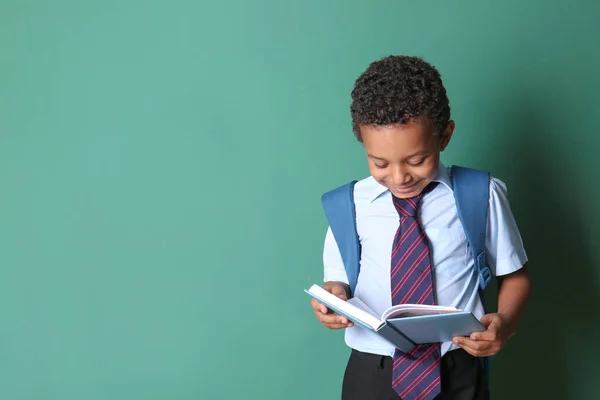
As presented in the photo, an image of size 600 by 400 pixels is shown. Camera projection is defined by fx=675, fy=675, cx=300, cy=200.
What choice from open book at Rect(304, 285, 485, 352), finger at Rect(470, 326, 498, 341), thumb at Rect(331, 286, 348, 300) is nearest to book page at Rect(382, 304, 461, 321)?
open book at Rect(304, 285, 485, 352)

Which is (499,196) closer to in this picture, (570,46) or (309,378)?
(570,46)

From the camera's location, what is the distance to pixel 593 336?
1.90m

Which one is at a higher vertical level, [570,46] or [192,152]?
[570,46]

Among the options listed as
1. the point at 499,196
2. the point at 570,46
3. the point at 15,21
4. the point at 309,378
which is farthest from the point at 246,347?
the point at 570,46

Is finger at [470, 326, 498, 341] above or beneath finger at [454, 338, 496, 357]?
above

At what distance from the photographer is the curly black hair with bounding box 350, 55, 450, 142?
1.33m

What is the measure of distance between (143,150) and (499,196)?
0.95m

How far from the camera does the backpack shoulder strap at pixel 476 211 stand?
4.66 ft

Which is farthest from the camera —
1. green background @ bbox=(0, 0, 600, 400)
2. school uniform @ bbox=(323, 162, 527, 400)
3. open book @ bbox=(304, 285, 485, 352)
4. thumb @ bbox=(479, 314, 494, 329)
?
green background @ bbox=(0, 0, 600, 400)

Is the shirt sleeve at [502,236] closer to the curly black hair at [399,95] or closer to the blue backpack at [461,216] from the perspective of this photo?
the blue backpack at [461,216]

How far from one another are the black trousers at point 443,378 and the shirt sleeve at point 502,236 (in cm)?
21

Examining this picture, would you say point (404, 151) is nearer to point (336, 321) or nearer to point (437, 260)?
point (437, 260)

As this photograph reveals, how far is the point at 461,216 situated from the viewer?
4.66 ft

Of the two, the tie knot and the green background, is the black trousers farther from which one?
the green background
